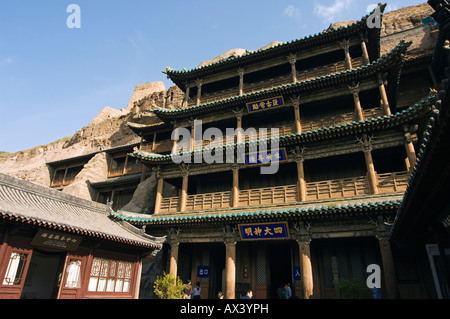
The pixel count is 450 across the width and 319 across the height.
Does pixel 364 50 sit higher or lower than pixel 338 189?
higher

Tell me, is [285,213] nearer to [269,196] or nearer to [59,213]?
[269,196]

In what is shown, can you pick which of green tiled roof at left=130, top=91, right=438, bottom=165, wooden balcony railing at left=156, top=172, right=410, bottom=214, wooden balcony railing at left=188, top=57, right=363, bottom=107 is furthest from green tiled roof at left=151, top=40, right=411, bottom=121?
wooden balcony railing at left=156, top=172, right=410, bottom=214

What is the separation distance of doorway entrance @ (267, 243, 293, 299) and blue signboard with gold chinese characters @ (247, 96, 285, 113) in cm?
758

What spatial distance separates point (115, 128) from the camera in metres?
36.6

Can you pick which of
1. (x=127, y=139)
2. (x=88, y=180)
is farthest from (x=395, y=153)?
(x=127, y=139)

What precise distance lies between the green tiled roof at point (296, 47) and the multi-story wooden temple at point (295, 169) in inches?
2.5

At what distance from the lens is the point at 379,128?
13695 mm

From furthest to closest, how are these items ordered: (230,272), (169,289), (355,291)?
(230,272) < (169,289) < (355,291)

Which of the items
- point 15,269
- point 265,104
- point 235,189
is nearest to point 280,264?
point 235,189

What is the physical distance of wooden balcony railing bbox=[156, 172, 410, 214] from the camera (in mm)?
13082

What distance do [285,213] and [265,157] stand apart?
12.0 ft

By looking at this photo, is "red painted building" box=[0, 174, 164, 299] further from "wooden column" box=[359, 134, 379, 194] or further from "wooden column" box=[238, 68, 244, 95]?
"wooden column" box=[238, 68, 244, 95]

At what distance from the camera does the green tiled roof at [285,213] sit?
11.7m

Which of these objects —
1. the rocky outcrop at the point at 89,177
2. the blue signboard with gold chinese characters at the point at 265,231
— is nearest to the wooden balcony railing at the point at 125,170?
the rocky outcrop at the point at 89,177
